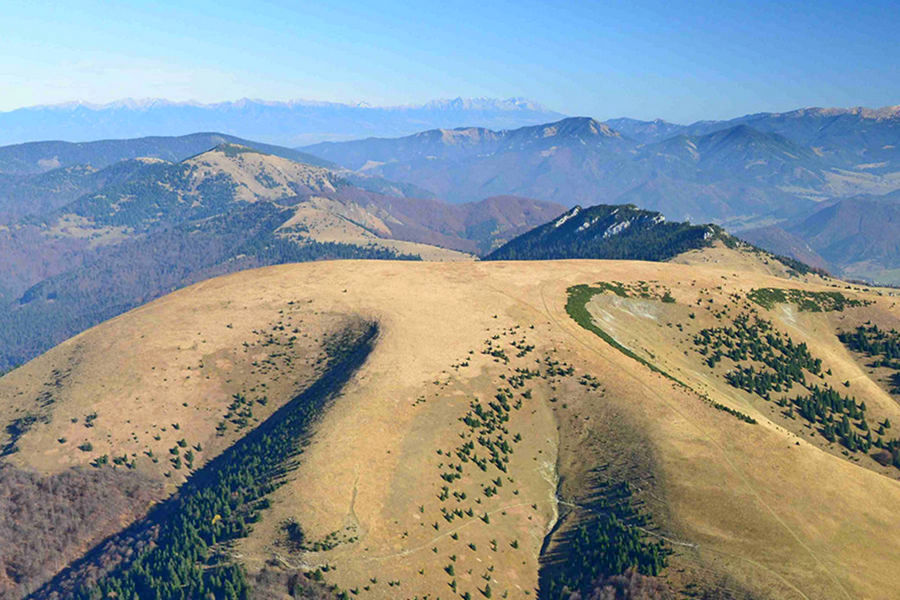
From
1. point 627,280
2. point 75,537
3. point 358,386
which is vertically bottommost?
point 75,537

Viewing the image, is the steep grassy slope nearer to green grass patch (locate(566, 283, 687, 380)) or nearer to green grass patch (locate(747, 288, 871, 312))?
green grass patch (locate(747, 288, 871, 312))

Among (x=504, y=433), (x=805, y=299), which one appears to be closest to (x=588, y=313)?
(x=504, y=433)

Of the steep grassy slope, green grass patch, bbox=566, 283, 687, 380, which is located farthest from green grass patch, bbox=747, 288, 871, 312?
green grass patch, bbox=566, 283, 687, 380

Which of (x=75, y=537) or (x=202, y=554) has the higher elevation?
(x=202, y=554)

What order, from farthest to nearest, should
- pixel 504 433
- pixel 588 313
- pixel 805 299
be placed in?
pixel 805 299 < pixel 588 313 < pixel 504 433

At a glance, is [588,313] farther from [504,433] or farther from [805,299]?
[805,299]

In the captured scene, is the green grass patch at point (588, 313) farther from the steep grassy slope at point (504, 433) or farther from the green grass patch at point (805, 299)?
the green grass patch at point (805, 299)

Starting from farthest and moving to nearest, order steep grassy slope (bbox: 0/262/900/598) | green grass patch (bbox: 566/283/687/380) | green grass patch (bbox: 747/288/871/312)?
1. green grass patch (bbox: 747/288/871/312)
2. green grass patch (bbox: 566/283/687/380)
3. steep grassy slope (bbox: 0/262/900/598)

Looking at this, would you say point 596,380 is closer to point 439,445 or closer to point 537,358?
point 537,358

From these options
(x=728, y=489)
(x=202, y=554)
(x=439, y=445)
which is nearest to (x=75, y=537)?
(x=202, y=554)
